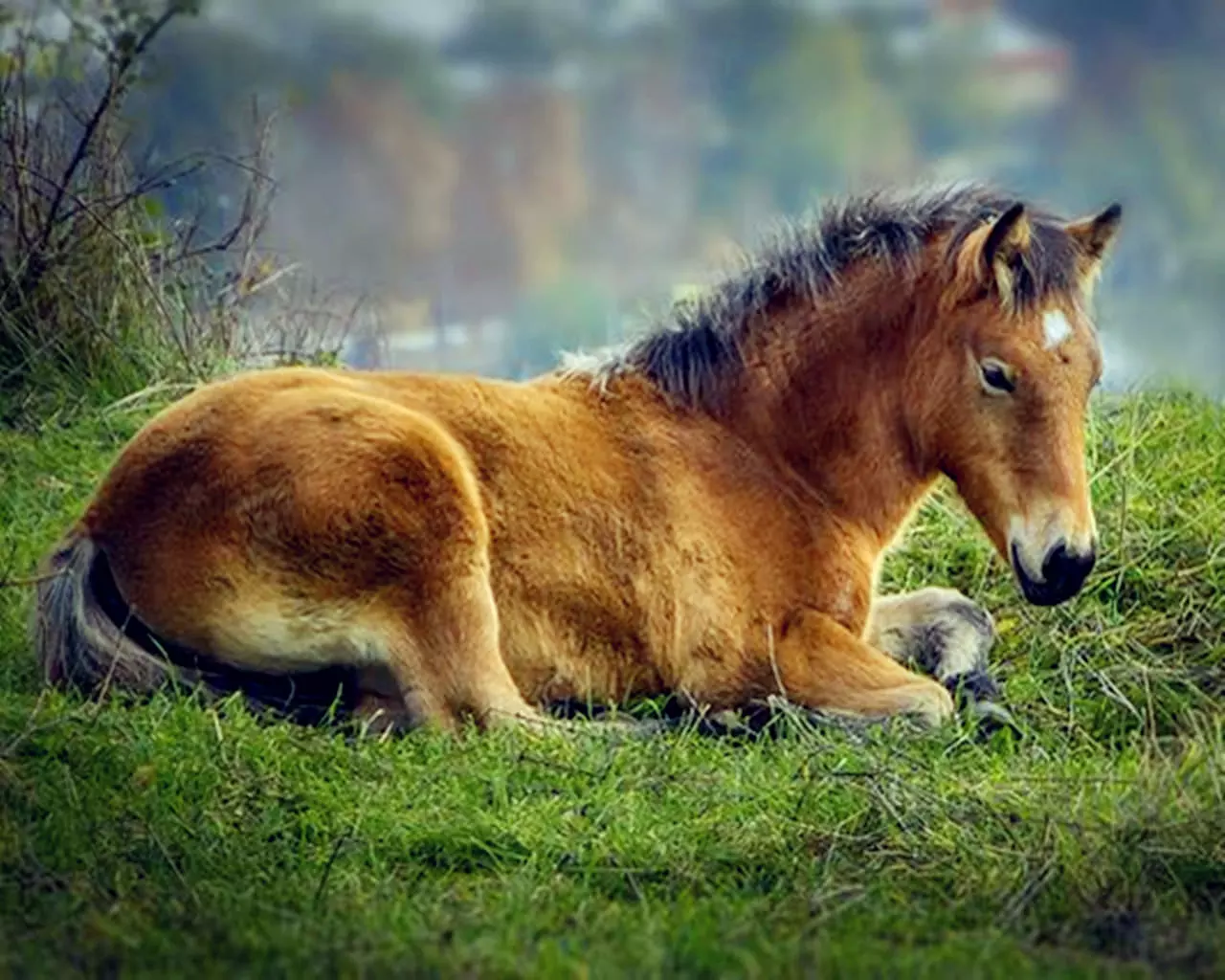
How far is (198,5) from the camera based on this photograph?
22.4 ft

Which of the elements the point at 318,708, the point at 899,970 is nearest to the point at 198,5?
the point at 318,708

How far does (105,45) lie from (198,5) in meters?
1.49

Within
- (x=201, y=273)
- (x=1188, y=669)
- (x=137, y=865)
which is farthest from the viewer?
(x=201, y=273)

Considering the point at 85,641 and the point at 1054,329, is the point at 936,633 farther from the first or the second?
the point at 85,641

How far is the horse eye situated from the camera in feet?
19.6

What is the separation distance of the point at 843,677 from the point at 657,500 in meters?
0.81

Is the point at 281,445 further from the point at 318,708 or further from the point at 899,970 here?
the point at 899,970

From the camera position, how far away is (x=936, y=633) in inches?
257

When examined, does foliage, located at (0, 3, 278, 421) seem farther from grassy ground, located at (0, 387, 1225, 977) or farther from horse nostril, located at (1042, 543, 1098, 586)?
horse nostril, located at (1042, 543, 1098, 586)

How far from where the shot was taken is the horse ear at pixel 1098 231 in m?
6.34

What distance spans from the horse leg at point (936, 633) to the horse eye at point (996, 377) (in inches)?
35.2

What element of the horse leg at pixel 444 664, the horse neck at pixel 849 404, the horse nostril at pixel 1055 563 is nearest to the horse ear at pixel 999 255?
the horse neck at pixel 849 404

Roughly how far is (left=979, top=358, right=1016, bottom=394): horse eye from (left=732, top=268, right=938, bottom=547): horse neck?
1.10 feet

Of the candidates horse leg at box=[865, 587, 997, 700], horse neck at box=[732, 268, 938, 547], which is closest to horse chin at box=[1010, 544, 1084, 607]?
horse leg at box=[865, 587, 997, 700]
